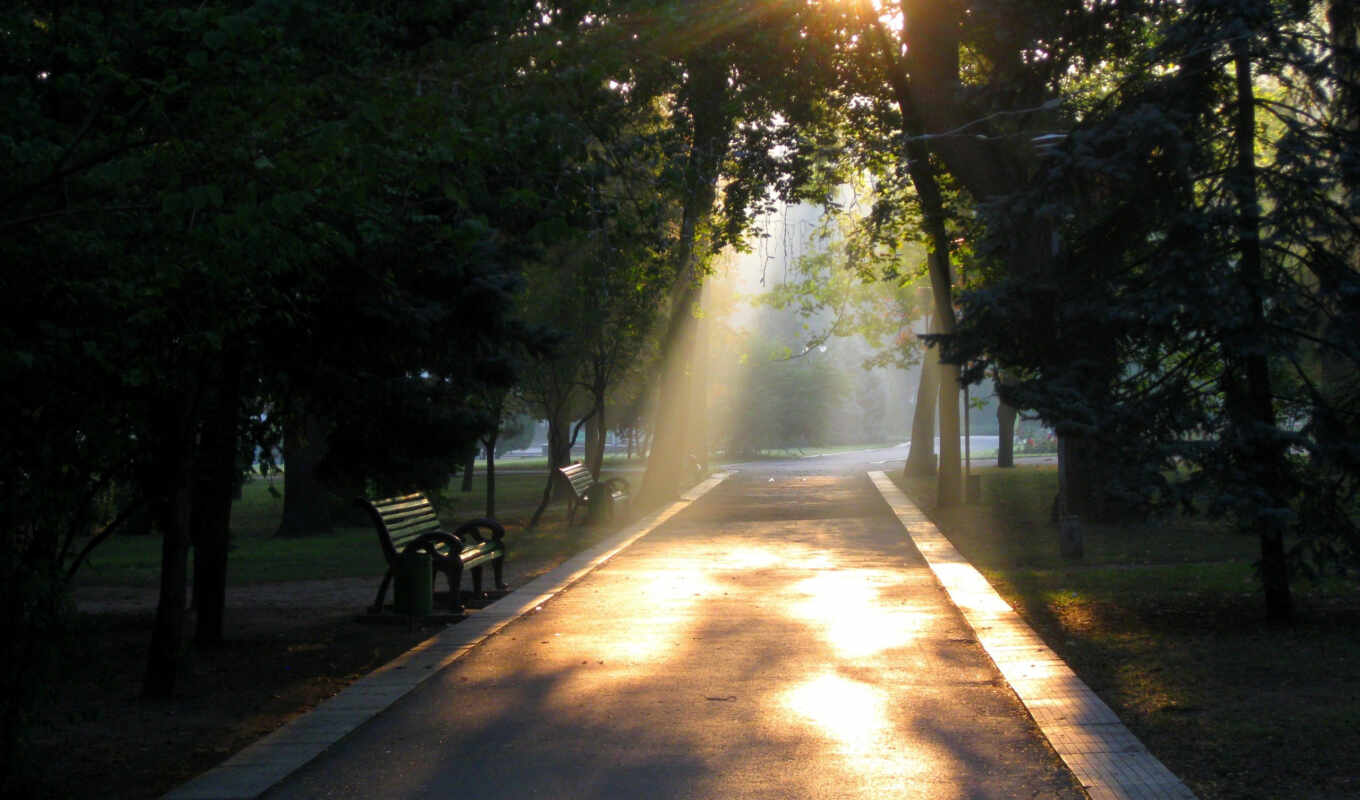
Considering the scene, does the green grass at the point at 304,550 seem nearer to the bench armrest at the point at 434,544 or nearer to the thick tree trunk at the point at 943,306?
the bench armrest at the point at 434,544

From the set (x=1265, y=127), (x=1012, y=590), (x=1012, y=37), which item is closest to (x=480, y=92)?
(x=1265, y=127)

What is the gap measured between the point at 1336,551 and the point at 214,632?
8.57 metres

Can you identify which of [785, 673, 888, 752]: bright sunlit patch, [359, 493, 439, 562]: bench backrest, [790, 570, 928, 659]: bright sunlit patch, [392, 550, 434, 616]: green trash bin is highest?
[359, 493, 439, 562]: bench backrest

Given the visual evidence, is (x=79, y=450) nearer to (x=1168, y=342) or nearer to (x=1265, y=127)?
(x=1168, y=342)

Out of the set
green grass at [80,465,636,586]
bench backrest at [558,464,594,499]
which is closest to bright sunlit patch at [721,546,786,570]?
green grass at [80,465,636,586]

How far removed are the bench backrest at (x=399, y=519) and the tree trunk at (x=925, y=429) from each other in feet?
89.9

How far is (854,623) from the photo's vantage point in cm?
1065

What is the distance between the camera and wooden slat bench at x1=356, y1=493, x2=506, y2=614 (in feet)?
35.8

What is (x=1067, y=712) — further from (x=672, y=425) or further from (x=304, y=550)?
(x=672, y=425)

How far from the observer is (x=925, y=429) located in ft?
142

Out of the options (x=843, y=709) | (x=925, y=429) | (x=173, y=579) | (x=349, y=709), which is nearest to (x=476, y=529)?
(x=173, y=579)

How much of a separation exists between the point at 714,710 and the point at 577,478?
15242mm

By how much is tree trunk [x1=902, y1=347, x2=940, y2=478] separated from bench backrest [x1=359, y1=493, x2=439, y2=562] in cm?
2740

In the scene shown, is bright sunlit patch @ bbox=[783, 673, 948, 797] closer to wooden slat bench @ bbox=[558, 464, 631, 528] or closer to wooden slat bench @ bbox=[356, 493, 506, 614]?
wooden slat bench @ bbox=[356, 493, 506, 614]
